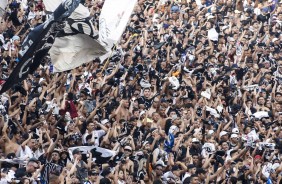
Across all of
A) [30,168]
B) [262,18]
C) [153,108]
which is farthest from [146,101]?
[262,18]

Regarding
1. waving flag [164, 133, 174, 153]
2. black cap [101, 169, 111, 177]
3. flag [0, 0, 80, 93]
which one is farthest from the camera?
waving flag [164, 133, 174, 153]

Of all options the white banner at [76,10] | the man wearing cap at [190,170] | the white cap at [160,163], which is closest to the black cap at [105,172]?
the white cap at [160,163]

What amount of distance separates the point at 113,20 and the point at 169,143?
2773mm

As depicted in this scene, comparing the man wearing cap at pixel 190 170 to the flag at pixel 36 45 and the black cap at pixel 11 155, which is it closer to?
the black cap at pixel 11 155

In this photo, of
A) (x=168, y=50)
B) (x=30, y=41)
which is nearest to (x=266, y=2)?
(x=168, y=50)

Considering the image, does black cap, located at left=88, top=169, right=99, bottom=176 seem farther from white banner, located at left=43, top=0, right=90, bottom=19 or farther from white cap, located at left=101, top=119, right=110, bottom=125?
white cap, located at left=101, top=119, right=110, bottom=125

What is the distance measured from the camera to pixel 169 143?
49.7 feet

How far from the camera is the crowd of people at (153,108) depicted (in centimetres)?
1319

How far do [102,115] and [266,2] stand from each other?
13325 millimetres

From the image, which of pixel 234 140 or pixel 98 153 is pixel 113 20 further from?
pixel 234 140

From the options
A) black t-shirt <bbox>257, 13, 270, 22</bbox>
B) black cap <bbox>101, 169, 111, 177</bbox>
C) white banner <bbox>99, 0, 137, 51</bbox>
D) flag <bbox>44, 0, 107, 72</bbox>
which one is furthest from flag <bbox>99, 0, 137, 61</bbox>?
black t-shirt <bbox>257, 13, 270, 22</bbox>

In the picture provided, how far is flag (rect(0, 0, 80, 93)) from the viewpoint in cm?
1124

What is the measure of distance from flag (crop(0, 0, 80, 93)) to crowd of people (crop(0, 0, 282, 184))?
1155mm

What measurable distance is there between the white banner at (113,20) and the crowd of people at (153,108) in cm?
171
